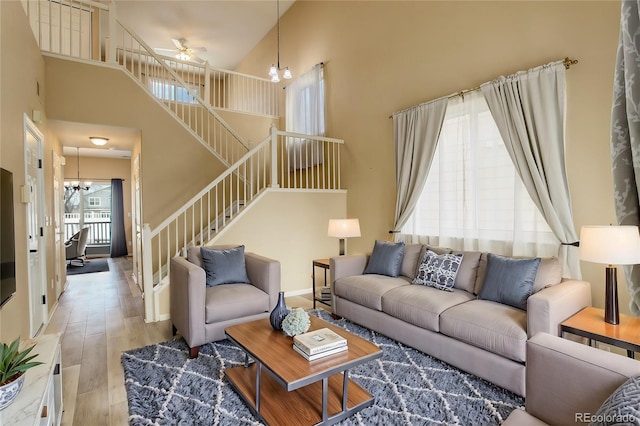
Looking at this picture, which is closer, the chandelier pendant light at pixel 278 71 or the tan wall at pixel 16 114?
the tan wall at pixel 16 114

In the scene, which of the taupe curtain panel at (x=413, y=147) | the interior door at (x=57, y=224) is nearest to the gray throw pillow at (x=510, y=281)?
the taupe curtain panel at (x=413, y=147)

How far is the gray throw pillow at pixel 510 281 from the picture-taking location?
261cm

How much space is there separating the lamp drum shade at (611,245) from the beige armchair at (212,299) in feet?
8.36

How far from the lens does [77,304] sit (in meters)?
4.78

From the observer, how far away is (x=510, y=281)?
2.68m

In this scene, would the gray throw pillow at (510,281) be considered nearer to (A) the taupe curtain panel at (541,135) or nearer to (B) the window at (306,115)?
(A) the taupe curtain panel at (541,135)

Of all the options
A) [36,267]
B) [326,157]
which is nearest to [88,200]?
[36,267]

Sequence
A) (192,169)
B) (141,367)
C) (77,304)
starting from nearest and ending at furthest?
1. (141,367)
2. (77,304)
3. (192,169)

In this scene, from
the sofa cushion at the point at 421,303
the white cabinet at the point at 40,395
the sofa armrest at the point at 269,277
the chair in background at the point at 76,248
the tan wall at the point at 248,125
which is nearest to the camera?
the white cabinet at the point at 40,395

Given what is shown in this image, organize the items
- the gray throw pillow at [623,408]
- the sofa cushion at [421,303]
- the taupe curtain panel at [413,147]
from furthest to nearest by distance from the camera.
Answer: the taupe curtain panel at [413,147] < the sofa cushion at [421,303] < the gray throw pillow at [623,408]

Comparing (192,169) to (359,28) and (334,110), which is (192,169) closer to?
(334,110)

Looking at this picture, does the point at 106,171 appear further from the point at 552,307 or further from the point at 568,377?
the point at 568,377

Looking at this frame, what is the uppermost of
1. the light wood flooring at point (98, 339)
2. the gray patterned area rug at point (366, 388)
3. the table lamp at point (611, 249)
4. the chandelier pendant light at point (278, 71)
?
the chandelier pendant light at point (278, 71)

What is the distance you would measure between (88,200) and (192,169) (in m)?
7.14
